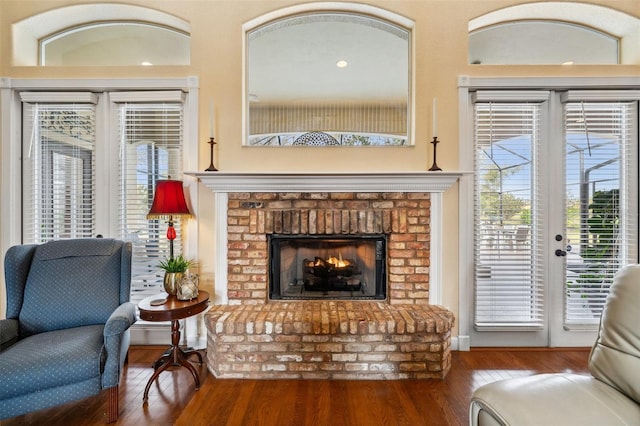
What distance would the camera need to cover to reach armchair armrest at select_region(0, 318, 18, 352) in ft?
5.51

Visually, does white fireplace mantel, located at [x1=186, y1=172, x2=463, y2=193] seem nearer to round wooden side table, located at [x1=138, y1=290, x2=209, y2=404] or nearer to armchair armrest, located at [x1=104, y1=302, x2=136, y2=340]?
round wooden side table, located at [x1=138, y1=290, x2=209, y2=404]

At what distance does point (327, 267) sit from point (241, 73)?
1834 mm

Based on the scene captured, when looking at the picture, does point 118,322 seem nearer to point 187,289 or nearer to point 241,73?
point 187,289

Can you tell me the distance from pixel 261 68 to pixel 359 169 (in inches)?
48.7

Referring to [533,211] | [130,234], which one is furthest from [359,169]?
[130,234]

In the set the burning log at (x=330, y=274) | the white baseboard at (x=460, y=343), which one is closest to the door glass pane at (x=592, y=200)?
the white baseboard at (x=460, y=343)

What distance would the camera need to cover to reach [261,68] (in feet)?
8.46

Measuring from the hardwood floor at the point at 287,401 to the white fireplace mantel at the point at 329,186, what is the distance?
638mm

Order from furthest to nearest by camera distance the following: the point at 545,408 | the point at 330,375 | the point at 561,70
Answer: the point at 561,70 < the point at 330,375 < the point at 545,408

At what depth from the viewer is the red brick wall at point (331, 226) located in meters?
2.45

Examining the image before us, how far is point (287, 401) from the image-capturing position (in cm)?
183

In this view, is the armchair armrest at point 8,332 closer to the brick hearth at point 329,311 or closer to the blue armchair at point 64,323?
the blue armchair at point 64,323

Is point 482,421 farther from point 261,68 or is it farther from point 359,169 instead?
point 261,68

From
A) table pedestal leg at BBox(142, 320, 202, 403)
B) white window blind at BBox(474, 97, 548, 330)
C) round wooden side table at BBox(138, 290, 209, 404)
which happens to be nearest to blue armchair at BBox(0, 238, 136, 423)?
round wooden side table at BBox(138, 290, 209, 404)
